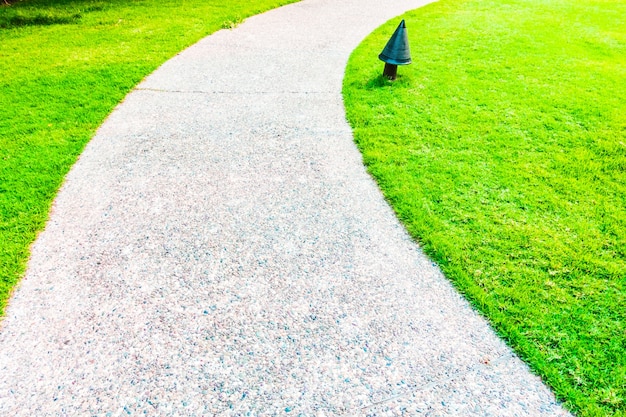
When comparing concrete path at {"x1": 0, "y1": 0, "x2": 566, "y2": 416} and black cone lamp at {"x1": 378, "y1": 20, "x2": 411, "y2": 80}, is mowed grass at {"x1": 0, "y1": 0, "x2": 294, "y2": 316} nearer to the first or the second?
concrete path at {"x1": 0, "y1": 0, "x2": 566, "y2": 416}

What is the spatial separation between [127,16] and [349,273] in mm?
8849

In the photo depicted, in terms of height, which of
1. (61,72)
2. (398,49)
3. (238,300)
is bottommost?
(238,300)

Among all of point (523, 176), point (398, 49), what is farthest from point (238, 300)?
point (398, 49)

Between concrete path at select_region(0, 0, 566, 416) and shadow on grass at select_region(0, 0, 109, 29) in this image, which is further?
shadow on grass at select_region(0, 0, 109, 29)

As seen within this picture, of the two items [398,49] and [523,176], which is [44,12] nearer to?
[398,49]

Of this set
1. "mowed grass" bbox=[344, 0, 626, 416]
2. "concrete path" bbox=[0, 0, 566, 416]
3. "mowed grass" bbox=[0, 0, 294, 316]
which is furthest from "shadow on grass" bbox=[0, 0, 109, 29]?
"mowed grass" bbox=[344, 0, 626, 416]

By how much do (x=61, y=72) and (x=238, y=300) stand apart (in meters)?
5.68

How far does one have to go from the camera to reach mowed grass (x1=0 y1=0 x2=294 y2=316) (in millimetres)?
3955

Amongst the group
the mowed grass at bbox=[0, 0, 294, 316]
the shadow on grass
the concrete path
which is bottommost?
the concrete path

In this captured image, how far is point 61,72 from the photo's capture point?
255 inches

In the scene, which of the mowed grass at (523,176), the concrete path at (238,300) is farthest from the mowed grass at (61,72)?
the mowed grass at (523,176)

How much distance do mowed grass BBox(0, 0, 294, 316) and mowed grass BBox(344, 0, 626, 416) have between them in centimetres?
342

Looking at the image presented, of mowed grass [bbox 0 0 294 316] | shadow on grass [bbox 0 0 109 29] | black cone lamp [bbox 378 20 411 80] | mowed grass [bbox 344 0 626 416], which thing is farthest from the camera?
shadow on grass [bbox 0 0 109 29]

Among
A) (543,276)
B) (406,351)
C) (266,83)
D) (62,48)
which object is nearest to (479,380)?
(406,351)
